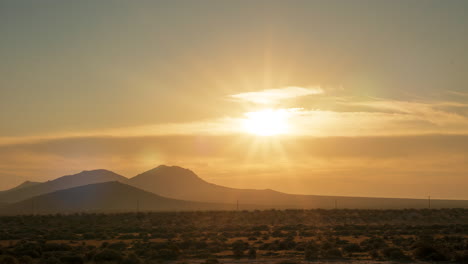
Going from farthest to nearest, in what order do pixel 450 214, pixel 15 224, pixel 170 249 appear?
pixel 450 214 < pixel 15 224 < pixel 170 249

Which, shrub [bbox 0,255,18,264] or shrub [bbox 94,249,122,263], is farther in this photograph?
shrub [bbox 94,249,122,263]

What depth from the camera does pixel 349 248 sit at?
45531 millimetres

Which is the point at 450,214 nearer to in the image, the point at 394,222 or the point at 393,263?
the point at 394,222

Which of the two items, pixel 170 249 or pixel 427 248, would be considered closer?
pixel 427 248

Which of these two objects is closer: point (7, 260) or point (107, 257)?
point (7, 260)

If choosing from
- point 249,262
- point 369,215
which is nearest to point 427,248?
point 249,262

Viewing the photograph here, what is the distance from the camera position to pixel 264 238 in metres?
57.7

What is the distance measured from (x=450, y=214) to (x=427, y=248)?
66281 millimetres

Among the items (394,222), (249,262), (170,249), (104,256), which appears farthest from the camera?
(394,222)

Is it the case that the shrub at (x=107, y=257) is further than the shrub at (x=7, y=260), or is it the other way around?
the shrub at (x=107, y=257)

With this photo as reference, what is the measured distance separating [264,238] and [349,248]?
45.4 feet

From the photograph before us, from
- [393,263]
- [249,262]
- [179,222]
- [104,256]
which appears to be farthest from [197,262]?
[179,222]

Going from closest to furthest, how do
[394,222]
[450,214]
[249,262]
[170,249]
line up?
[249,262], [170,249], [394,222], [450,214]

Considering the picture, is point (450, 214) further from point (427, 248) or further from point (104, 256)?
point (104, 256)
